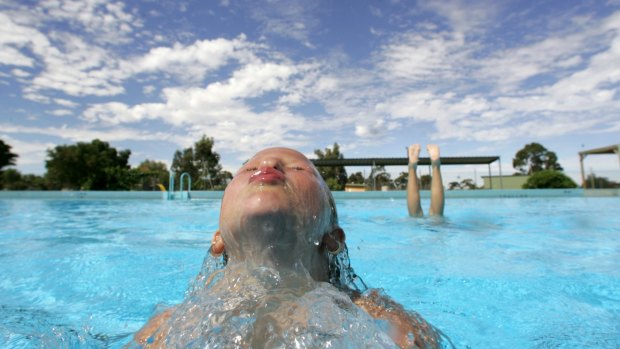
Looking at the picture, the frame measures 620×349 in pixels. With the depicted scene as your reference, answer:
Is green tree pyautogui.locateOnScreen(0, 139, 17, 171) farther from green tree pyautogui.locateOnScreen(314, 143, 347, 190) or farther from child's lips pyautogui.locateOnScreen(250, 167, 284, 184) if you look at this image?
child's lips pyautogui.locateOnScreen(250, 167, 284, 184)

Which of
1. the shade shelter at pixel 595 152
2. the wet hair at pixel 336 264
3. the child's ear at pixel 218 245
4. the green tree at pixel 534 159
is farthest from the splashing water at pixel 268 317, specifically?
the green tree at pixel 534 159

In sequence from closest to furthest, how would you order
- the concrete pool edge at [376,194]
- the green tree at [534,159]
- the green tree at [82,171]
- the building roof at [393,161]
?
the concrete pool edge at [376,194] < the building roof at [393,161] < the green tree at [82,171] < the green tree at [534,159]

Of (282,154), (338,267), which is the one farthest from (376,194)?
(282,154)

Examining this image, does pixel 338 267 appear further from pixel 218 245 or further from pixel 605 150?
pixel 605 150

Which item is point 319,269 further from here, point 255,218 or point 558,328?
point 558,328

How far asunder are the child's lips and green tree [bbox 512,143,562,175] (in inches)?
2148

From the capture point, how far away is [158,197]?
55.5 feet

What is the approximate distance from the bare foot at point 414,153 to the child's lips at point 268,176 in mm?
6080

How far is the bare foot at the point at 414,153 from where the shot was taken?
7.03 meters

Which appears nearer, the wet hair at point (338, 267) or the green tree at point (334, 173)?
the wet hair at point (338, 267)

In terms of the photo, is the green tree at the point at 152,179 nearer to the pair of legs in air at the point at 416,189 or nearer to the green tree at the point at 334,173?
the green tree at the point at 334,173

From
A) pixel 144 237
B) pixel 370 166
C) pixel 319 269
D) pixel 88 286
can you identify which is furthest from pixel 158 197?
pixel 319 269

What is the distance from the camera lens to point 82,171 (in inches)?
1154

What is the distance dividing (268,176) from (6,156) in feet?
145
